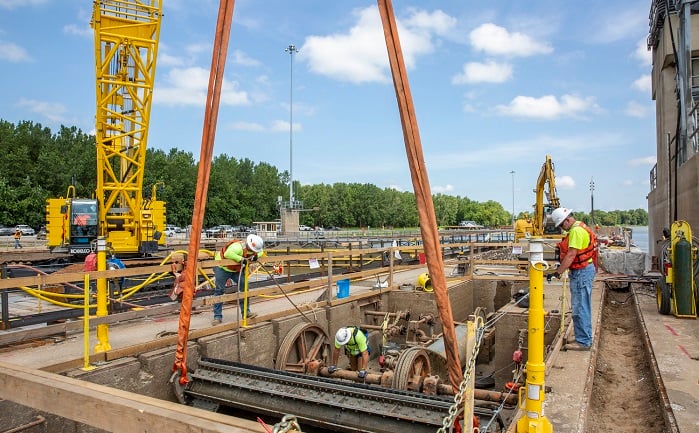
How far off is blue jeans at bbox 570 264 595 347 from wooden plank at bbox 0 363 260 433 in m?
5.14

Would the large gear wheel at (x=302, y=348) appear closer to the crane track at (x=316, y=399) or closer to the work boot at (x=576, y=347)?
the crane track at (x=316, y=399)

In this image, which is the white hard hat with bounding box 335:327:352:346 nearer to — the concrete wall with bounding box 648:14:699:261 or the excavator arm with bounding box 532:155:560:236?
Result: the concrete wall with bounding box 648:14:699:261

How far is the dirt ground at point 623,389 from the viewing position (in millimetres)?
4633

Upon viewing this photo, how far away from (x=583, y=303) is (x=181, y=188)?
66992 millimetres

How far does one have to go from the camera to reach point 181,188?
224ft

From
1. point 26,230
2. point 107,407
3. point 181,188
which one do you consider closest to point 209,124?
point 107,407

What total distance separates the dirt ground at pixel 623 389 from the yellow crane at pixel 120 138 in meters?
15.3

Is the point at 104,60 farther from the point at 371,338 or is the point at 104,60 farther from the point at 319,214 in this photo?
the point at 319,214

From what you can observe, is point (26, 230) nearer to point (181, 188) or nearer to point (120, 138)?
point (181, 188)

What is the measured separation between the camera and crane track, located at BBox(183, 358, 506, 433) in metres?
4.43

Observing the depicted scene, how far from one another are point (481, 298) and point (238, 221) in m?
66.3

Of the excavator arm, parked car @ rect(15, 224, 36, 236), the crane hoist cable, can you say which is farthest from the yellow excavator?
parked car @ rect(15, 224, 36, 236)

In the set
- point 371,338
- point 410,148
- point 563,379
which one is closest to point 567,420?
point 563,379

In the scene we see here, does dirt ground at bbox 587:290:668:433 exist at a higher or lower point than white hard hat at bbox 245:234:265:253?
lower
